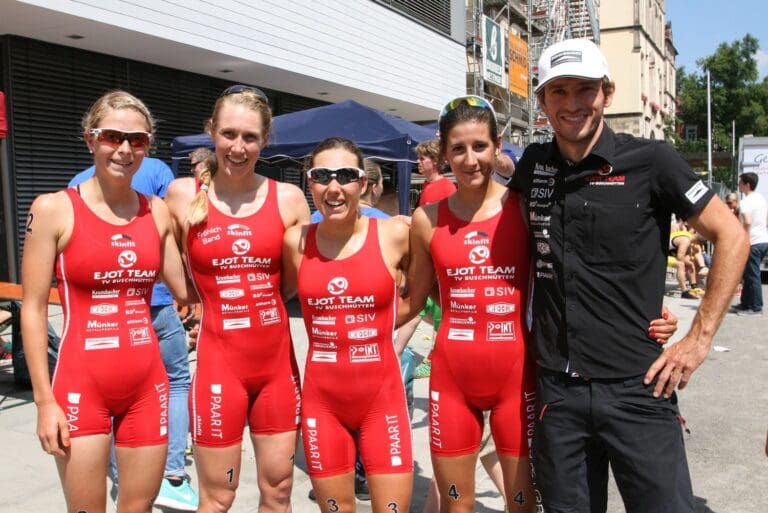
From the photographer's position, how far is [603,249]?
103 inches

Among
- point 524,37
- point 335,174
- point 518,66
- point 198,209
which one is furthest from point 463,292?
point 524,37

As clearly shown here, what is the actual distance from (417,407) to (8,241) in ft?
26.5

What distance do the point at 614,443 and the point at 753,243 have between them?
37.0ft

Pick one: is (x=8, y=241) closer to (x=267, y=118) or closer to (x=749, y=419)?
(x=267, y=118)

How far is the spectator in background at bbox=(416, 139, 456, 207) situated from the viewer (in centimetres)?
511

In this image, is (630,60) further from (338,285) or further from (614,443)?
(614,443)

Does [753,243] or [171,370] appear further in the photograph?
[753,243]

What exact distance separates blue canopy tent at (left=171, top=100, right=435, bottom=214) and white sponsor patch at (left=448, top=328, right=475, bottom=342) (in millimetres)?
6920

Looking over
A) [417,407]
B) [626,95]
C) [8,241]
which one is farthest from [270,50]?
[626,95]

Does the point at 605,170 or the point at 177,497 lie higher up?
the point at 605,170

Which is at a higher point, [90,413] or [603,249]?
[603,249]

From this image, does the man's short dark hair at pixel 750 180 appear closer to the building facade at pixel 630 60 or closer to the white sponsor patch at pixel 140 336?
the white sponsor patch at pixel 140 336

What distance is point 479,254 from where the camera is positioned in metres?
3.01

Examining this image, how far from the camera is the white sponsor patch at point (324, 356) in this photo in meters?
3.07
